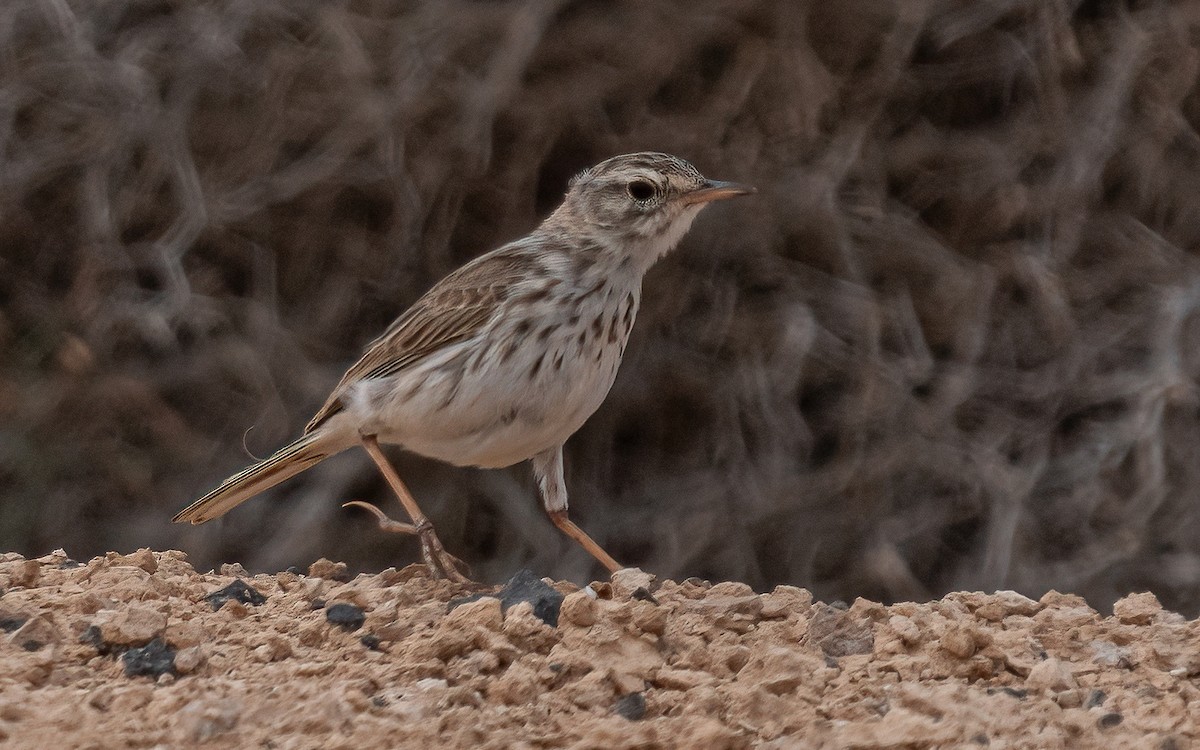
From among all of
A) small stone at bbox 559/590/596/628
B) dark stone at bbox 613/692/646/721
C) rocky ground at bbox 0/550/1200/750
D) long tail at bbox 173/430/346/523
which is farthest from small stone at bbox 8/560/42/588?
dark stone at bbox 613/692/646/721

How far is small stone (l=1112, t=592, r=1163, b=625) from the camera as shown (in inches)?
180

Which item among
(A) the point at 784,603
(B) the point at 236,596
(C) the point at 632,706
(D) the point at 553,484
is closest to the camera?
(C) the point at 632,706

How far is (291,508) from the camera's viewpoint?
798 cm

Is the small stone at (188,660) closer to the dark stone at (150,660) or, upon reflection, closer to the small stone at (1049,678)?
the dark stone at (150,660)

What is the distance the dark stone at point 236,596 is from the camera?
432 centimetres

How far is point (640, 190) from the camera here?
555 centimetres

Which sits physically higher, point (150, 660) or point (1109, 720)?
point (150, 660)

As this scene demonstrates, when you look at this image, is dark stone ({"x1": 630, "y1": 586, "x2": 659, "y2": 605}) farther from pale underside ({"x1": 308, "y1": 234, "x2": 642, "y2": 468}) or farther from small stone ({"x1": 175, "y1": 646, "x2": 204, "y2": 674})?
small stone ({"x1": 175, "y1": 646, "x2": 204, "y2": 674})

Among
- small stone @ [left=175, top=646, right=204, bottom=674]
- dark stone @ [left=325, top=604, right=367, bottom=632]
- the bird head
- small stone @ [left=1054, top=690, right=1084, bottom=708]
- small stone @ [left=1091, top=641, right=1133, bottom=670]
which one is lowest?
small stone @ [left=1091, top=641, right=1133, bottom=670]

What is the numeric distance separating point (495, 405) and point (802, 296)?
316 centimetres

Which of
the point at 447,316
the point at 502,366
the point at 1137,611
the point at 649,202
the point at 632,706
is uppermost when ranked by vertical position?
the point at 649,202

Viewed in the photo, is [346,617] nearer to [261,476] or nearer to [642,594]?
[642,594]

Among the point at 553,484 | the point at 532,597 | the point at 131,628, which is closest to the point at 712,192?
the point at 553,484

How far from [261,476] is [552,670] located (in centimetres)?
217
